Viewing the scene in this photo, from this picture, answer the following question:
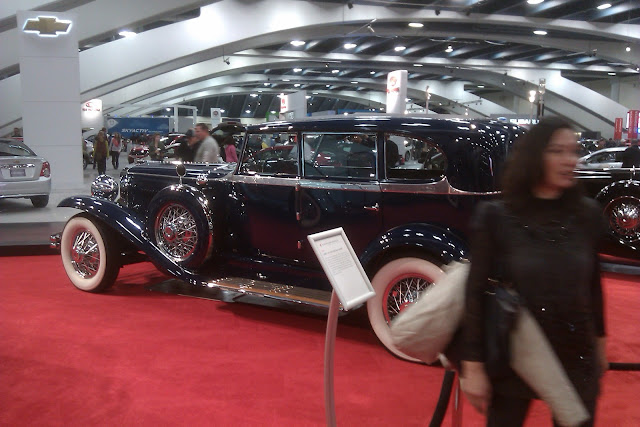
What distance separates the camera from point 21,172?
31.2 feet

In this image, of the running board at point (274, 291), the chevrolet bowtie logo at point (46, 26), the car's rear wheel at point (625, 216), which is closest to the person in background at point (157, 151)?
the chevrolet bowtie logo at point (46, 26)

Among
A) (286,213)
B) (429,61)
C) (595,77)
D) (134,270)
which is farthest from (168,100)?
(286,213)

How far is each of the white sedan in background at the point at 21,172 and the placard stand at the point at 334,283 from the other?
870 cm

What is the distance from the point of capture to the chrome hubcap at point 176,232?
496 cm

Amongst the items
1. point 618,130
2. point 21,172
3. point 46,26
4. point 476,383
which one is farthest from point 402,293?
point 618,130

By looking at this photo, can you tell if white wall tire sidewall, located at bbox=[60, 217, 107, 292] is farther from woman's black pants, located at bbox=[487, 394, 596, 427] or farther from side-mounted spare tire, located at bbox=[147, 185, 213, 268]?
woman's black pants, located at bbox=[487, 394, 596, 427]

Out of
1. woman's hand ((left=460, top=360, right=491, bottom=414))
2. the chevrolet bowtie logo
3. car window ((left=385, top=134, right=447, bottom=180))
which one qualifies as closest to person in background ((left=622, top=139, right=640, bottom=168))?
car window ((left=385, top=134, right=447, bottom=180))

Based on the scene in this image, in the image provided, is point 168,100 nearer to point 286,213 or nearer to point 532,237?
point 286,213

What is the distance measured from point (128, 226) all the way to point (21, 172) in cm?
564

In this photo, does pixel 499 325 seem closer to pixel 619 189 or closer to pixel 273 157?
pixel 273 157

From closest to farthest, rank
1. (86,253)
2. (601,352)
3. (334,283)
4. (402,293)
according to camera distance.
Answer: (601,352) < (334,283) < (402,293) < (86,253)

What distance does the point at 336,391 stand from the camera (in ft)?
11.3

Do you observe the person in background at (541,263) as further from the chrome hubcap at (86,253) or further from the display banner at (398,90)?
the display banner at (398,90)

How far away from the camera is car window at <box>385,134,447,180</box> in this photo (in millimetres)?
4045
